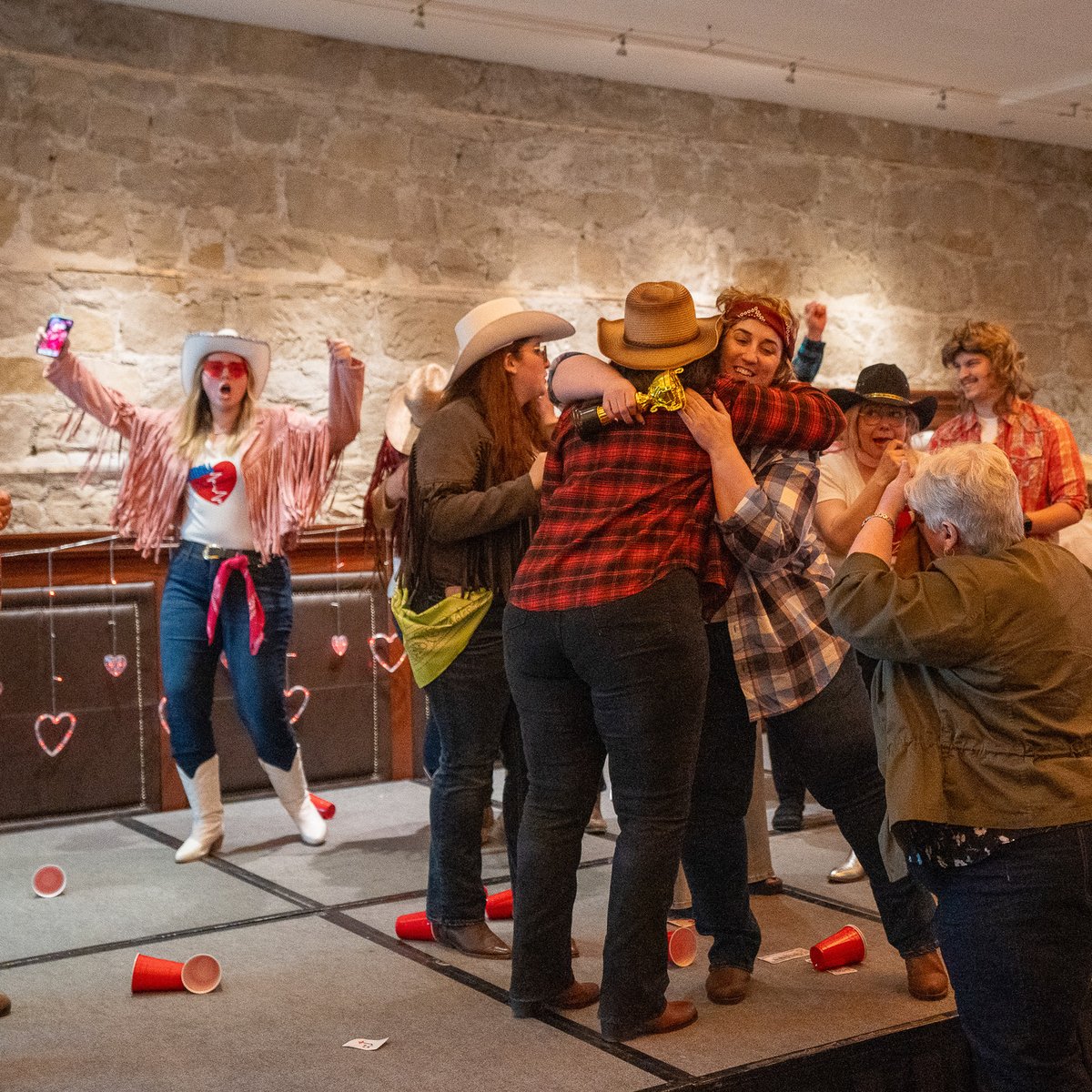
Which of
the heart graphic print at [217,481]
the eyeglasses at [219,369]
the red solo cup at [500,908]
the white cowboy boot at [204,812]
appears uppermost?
the eyeglasses at [219,369]

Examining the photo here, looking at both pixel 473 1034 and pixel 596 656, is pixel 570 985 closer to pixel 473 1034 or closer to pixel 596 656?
pixel 473 1034

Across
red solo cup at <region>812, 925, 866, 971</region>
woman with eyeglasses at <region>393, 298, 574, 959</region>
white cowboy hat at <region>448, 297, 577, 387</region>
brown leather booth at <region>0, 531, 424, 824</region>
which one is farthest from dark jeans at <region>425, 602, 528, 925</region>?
brown leather booth at <region>0, 531, 424, 824</region>

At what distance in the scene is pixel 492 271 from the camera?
19.0 feet

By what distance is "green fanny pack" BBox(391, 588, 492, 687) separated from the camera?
3.05 metres

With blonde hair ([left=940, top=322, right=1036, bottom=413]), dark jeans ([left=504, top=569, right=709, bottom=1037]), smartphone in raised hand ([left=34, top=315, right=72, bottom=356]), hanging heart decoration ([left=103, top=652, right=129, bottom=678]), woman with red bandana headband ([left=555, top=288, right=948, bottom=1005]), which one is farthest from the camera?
hanging heart decoration ([left=103, top=652, right=129, bottom=678])

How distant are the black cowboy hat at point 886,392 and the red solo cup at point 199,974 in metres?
1.89

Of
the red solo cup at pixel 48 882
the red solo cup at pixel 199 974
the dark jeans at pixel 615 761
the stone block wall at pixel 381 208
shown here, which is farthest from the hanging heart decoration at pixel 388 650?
the dark jeans at pixel 615 761

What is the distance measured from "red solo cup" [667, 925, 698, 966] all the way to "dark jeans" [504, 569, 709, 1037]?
1.28 feet

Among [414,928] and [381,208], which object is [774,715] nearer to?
[414,928]

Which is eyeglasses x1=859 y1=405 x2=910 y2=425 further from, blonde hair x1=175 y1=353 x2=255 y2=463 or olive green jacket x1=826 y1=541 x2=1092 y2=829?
blonde hair x1=175 y1=353 x2=255 y2=463

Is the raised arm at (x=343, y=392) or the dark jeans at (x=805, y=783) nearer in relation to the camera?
the dark jeans at (x=805, y=783)

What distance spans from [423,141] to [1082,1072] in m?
4.46

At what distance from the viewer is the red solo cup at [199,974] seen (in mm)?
2912

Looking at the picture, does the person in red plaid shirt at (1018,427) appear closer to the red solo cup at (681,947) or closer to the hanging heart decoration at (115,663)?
the red solo cup at (681,947)
